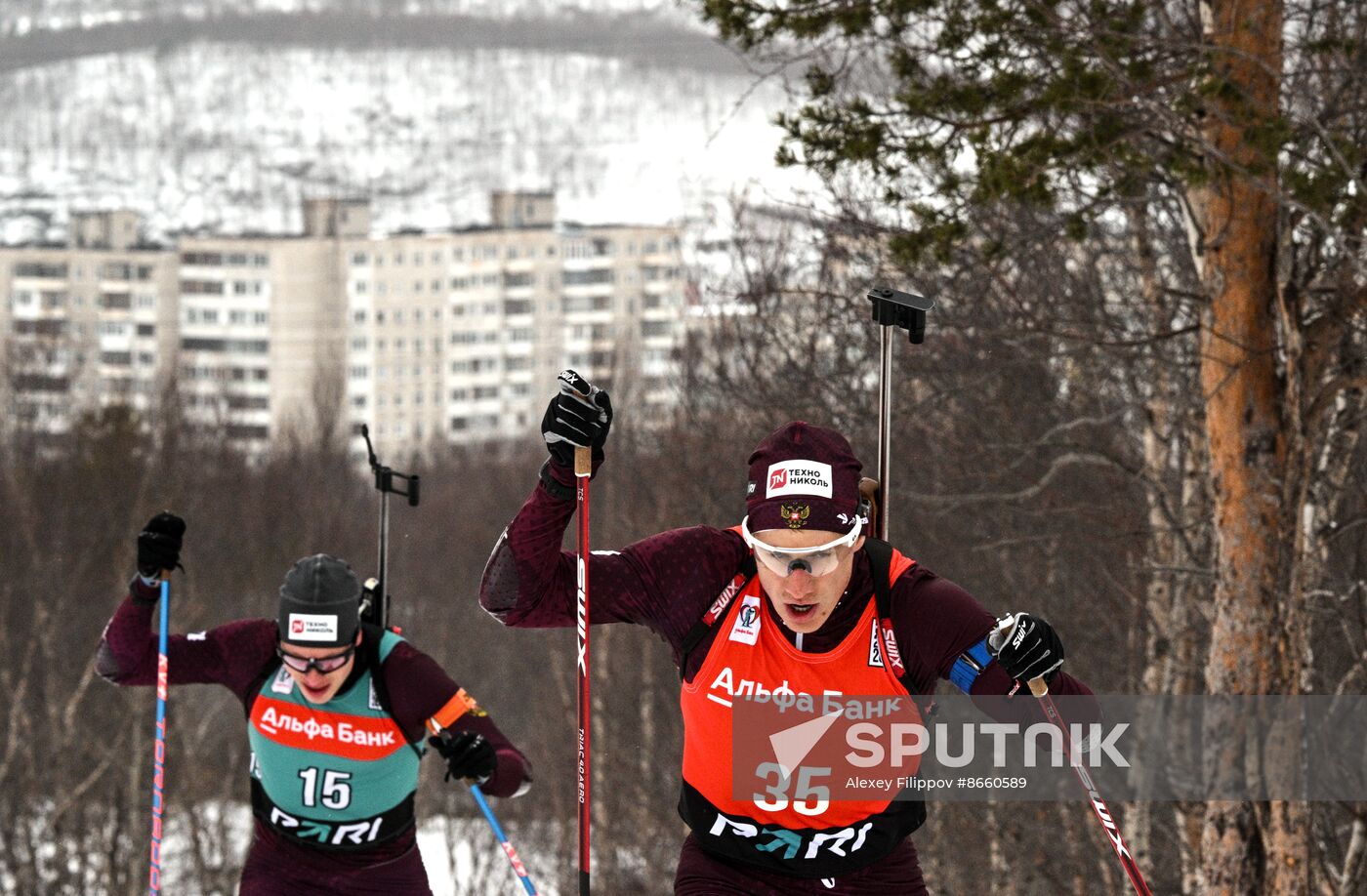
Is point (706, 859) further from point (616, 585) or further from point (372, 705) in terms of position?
point (372, 705)

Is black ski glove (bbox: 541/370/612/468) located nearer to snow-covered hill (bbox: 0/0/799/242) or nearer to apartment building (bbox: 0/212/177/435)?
apartment building (bbox: 0/212/177/435)

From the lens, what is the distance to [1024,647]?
3236mm

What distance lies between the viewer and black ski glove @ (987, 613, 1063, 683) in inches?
128

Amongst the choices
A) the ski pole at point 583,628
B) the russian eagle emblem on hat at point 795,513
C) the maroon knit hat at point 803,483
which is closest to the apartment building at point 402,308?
the ski pole at point 583,628

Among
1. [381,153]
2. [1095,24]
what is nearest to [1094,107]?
[1095,24]

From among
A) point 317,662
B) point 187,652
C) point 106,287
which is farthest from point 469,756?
point 106,287

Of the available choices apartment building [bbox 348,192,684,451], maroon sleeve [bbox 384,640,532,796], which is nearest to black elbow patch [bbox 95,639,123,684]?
maroon sleeve [bbox 384,640,532,796]

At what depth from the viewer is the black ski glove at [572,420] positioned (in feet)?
10.8

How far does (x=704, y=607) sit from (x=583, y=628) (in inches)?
9.7

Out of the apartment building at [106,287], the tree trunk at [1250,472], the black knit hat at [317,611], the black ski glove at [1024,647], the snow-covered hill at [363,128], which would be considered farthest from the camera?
the snow-covered hill at [363,128]

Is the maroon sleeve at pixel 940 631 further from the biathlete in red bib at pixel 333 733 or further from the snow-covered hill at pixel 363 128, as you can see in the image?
the snow-covered hill at pixel 363 128

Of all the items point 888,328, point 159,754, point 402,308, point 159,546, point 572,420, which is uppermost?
point 402,308

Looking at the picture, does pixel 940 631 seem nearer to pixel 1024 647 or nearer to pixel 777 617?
pixel 1024 647

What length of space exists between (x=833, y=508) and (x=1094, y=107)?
11.4 feet
